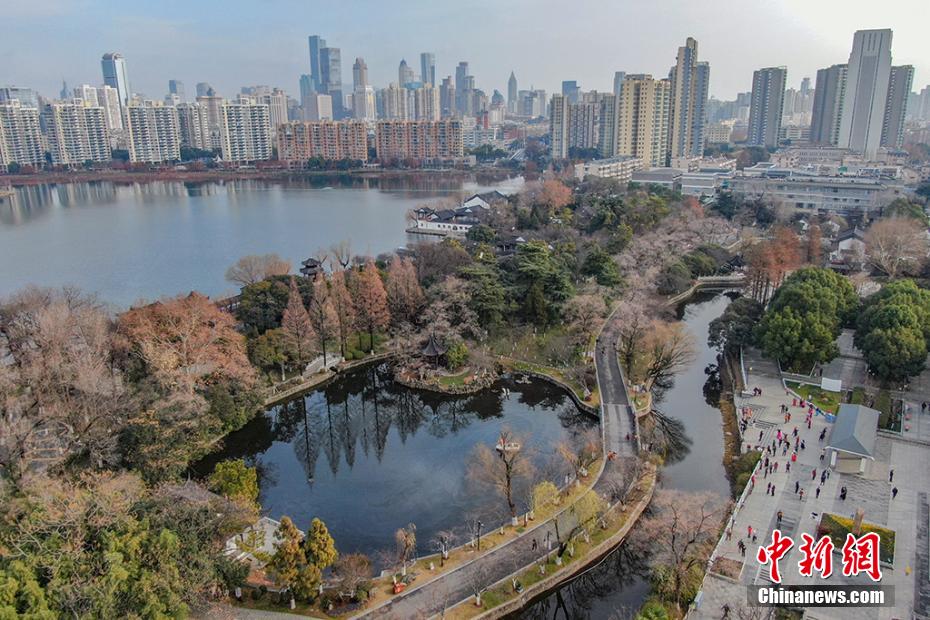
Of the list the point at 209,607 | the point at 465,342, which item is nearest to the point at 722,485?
the point at 465,342

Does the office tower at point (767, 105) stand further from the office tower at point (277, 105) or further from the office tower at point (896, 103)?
the office tower at point (277, 105)

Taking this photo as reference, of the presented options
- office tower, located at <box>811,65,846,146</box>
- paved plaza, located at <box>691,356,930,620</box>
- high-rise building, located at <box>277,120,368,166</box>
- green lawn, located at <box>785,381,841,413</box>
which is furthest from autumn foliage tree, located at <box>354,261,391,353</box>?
office tower, located at <box>811,65,846,146</box>

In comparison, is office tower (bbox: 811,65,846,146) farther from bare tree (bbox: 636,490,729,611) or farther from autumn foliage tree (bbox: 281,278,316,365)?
bare tree (bbox: 636,490,729,611)

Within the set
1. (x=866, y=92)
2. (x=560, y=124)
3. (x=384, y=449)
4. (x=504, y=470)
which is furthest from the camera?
(x=560, y=124)

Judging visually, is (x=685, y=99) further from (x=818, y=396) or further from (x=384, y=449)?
(x=384, y=449)

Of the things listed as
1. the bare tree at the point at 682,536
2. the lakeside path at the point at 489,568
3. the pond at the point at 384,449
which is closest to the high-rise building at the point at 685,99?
the pond at the point at 384,449

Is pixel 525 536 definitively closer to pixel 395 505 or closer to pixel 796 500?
pixel 395 505

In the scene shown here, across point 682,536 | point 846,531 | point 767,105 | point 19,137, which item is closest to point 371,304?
point 682,536
